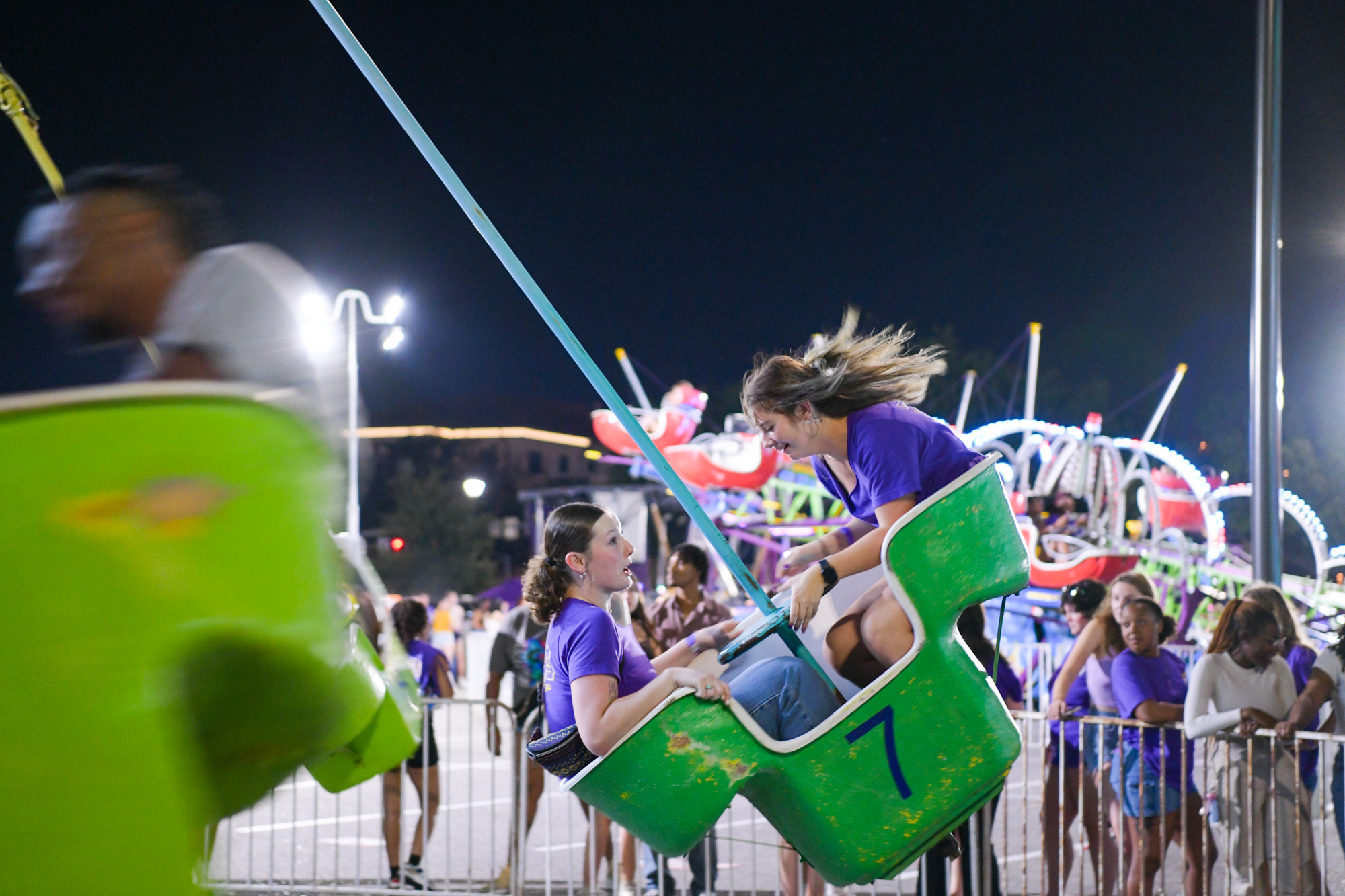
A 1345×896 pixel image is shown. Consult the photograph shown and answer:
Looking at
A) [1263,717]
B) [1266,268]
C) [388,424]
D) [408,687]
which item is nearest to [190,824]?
[408,687]

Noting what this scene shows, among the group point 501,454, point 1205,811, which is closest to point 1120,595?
point 1205,811

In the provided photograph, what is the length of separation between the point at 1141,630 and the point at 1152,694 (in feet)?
1.10

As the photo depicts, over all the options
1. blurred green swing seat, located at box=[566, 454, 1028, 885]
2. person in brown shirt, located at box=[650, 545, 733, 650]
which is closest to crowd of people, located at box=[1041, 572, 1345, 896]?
person in brown shirt, located at box=[650, 545, 733, 650]

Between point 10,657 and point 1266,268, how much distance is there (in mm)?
8380

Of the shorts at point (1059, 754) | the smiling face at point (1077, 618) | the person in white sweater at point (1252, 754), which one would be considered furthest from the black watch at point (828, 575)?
the smiling face at point (1077, 618)

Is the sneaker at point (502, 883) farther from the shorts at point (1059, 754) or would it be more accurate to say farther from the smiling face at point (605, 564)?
the smiling face at point (605, 564)

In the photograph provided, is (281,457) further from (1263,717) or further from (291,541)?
(1263,717)

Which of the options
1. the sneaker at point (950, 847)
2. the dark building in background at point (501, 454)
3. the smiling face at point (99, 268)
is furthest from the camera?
the dark building in background at point (501, 454)

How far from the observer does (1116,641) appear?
6281 millimetres

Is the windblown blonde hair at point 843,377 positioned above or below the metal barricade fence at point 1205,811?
above

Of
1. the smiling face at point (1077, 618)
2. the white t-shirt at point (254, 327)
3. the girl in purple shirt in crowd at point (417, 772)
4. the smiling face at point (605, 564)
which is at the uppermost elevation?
the white t-shirt at point (254, 327)

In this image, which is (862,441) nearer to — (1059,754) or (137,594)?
(137,594)

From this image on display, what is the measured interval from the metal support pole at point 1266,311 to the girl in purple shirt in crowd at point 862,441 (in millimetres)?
5609

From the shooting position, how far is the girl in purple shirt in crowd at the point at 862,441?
279 cm
